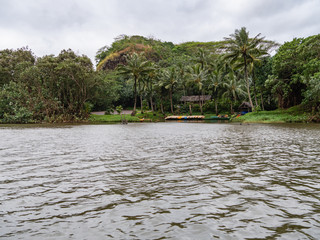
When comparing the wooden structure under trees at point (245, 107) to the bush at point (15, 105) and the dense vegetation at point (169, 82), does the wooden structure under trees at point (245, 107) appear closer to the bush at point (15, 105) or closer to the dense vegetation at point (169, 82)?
the dense vegetation at point (169, 82)

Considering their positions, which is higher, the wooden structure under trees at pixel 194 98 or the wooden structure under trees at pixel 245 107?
the wooden structure under trees at pixel 194 98

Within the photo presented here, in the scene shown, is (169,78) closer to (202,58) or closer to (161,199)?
(202,58)

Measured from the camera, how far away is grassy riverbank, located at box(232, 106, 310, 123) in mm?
34406

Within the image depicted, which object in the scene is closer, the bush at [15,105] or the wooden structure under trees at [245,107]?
the bush at [15,105]

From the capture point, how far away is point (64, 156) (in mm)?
9719

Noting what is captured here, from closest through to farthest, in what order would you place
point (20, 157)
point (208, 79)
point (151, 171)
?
point (151, 171), point (20, 157), point (208, 79)

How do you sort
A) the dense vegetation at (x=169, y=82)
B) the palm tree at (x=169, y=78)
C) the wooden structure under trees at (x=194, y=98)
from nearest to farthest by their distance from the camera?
1. the dense vegetation at (x=169, y=82)
2. the palm tree at (x=169, y=78)
3. the wooden structure under trees at (x=194, y=98)

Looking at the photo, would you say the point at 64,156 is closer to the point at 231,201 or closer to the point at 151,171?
the point at 151,171

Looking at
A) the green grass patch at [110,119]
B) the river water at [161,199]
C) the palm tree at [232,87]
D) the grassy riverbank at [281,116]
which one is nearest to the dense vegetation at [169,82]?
the palm tree at [232,87]

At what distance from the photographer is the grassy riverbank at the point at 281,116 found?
113 ft

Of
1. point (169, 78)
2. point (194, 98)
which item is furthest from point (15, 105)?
point (194, 98)

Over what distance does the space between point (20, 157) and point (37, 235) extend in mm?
6891

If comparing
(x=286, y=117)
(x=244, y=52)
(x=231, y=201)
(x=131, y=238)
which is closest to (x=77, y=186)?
(x=131, y=238)

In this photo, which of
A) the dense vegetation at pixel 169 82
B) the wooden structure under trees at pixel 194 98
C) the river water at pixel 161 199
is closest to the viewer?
the river water at pixel 161 199
